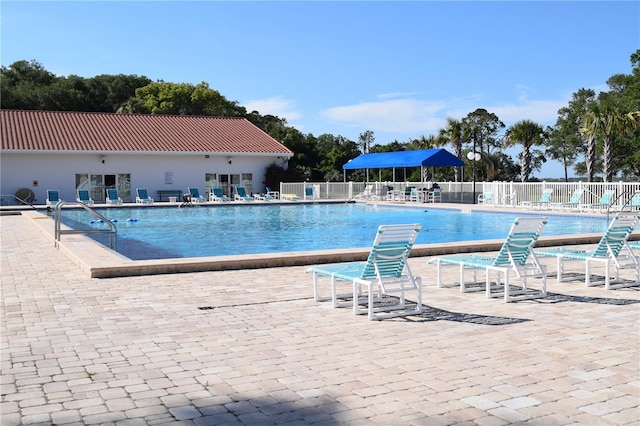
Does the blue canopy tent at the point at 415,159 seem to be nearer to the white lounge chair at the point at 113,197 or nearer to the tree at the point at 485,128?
the white lounge chair at the point at 113,197

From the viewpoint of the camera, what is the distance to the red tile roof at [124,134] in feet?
107

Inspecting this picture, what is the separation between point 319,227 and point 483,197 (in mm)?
10713

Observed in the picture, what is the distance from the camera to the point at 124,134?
117ft

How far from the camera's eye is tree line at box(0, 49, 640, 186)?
158ft

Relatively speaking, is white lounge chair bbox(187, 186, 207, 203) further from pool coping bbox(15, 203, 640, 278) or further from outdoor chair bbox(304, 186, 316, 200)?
pool coping bbox(15, 203, 640, 278)

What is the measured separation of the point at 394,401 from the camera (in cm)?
411

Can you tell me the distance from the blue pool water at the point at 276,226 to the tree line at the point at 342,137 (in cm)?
1703

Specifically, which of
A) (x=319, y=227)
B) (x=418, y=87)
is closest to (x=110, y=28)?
(x=319, y=227)

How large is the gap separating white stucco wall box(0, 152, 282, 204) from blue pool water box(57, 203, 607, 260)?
513 cm

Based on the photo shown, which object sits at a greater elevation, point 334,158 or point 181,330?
point 334,158

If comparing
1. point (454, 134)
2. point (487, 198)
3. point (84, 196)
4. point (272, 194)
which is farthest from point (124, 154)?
point (454, 134)

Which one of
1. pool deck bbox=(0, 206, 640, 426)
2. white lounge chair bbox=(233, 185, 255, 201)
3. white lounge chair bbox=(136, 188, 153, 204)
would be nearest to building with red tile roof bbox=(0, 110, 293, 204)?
white lounge chair bbox=(233, 185, 255, 201)

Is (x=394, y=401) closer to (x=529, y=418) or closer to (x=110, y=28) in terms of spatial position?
(x=529, y=418)

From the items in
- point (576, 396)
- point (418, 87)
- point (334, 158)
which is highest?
point (418, 87)
